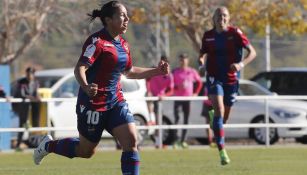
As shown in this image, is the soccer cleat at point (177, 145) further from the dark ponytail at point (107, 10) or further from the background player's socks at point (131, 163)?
the background player's socks at point (131, 163)

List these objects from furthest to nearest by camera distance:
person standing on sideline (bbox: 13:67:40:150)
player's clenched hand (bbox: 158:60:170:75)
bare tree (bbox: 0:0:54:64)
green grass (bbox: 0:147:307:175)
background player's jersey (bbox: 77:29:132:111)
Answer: bare tree (bbox: 0:0:54:64)
person standing on sideline (bbox: 13:67:40:150)
green grass (bbox: 0:147:307:175)
player's clenched hand (bbox: 158:60:170:75)
background player's jersey (bbox: 77:29:132:111)

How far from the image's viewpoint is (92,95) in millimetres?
10773

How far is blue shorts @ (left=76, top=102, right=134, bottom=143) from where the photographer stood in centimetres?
1137

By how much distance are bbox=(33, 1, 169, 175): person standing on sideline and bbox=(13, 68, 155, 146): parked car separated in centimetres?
1183

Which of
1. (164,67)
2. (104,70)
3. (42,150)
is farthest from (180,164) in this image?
(104,70)

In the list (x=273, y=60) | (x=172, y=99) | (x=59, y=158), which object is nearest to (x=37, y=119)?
(x=172, y=99)

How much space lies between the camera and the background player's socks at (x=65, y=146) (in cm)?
1196

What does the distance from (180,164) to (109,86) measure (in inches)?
213

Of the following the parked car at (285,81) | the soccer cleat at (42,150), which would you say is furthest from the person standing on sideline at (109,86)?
the parked car at (285,81)

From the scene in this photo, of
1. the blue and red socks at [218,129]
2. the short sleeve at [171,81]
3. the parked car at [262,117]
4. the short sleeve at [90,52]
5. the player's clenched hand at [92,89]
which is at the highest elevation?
the short sleeve at [90,52]

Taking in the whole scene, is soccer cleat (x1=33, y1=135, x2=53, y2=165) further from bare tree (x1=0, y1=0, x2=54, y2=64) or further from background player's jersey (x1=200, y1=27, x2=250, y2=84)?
bare tree (x1=0, y1=0, x2=54, y2=64)

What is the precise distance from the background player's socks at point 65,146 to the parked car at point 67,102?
10.9 meters

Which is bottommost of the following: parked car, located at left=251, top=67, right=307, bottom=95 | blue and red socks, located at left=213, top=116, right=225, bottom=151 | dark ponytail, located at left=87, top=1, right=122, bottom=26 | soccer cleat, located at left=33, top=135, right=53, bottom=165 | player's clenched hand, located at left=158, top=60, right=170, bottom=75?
parked car, located at left=251, top=67, right=307, bottom=95

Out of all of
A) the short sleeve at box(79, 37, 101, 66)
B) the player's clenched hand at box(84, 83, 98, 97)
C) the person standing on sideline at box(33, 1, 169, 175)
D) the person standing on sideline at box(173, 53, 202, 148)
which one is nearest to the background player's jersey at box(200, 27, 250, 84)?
the person standing on sideline at box(33, 1, 169, 175)
